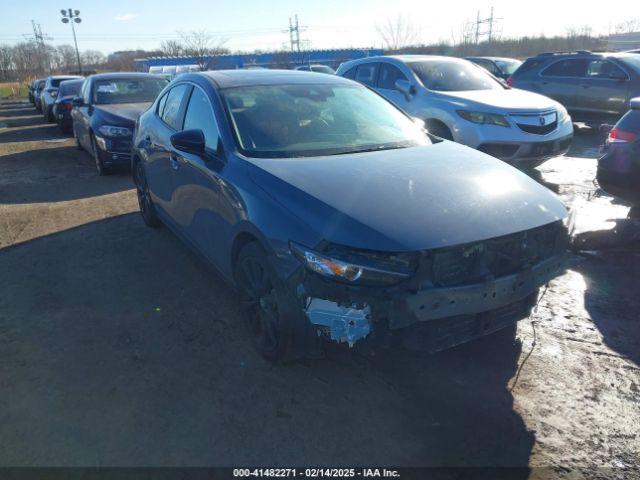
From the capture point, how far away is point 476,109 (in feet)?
22.1

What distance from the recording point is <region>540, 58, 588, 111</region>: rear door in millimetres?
10789

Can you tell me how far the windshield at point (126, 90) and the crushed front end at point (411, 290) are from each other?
25.8 ft

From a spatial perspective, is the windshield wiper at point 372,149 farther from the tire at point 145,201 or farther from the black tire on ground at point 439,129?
the black tire on ground at point 439,129

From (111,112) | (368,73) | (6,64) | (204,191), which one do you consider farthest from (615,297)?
(6,64)

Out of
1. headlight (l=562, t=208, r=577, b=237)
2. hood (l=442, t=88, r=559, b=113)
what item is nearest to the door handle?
headlight (l=562, t=208, r=577, b=237)

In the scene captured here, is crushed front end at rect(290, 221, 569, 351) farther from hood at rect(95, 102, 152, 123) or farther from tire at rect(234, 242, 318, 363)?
hood at rect(95, 102, 152, 123)

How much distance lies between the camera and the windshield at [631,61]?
9.87 m

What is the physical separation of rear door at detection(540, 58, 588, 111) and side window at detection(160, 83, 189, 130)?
31.3ft

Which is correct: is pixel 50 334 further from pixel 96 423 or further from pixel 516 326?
pixel 516 326

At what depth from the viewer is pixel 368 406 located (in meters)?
2.68

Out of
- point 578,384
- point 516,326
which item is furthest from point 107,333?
point 578,384

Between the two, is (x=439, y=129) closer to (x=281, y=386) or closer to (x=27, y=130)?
(x=281, y=386)

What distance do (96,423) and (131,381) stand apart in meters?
0.36

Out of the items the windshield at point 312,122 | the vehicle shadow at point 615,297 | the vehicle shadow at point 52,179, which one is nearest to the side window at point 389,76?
the windshield at point 312,122
